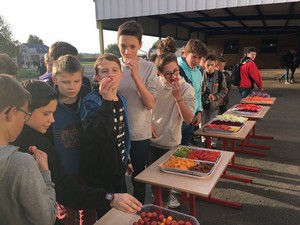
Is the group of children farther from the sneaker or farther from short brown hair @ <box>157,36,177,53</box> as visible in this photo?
the sneaker

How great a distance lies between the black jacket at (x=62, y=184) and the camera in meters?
1.37

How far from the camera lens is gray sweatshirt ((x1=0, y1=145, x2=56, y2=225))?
93cm

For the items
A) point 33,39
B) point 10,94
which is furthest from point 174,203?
point 33,39

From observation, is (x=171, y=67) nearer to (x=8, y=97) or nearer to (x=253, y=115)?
(x=8, y=97)

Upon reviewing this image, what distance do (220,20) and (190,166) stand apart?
15.9m

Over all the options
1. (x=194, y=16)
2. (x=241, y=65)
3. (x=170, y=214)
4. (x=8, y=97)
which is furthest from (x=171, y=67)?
(x=194, y=16)

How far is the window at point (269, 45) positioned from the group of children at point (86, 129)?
24717mm

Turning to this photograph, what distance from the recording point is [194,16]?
1472 centimetres

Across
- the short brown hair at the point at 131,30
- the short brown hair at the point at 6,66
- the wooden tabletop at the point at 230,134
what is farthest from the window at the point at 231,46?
the short brown hair at the point at 6,66


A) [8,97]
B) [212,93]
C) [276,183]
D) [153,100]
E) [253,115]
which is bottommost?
[276,183]

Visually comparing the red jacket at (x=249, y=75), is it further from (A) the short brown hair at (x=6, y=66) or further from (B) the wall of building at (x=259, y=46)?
(B) the wall of building at (x=259, y=46)

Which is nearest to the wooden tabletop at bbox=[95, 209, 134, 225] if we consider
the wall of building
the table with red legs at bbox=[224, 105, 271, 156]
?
the table with red legs at bbox=[224, 105, 271, 156]

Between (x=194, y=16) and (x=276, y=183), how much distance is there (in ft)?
42.1

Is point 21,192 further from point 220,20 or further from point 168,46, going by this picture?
point 220,20
